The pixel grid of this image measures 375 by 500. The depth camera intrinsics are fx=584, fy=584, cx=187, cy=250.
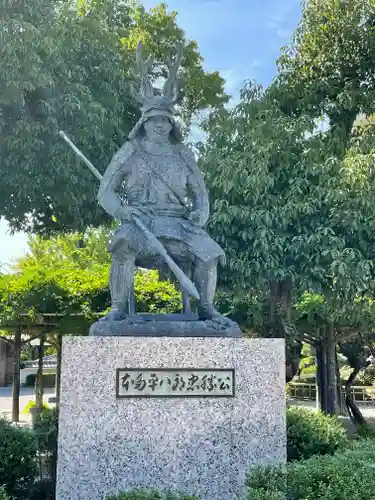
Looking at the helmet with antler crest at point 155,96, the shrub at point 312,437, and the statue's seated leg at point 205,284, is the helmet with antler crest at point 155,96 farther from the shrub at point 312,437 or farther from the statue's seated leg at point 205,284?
the shrub at point 312,437

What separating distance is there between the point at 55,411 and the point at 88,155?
3852 millimetres

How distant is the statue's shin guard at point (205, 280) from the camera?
201 inches

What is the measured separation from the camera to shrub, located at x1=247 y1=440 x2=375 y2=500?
3357 millimetres

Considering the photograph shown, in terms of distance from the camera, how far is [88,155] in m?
9.02

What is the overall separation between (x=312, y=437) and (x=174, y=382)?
2.49 meters

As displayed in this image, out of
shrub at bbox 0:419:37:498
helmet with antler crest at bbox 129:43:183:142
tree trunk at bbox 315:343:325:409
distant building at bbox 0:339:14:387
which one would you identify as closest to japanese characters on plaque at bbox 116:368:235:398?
shrub at bbox 0:419:37:498

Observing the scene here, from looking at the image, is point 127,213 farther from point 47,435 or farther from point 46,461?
point 46,461

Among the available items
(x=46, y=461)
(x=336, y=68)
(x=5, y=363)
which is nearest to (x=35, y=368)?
(x=5, y=363)

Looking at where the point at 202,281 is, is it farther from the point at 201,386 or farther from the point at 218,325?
the point at 201,386

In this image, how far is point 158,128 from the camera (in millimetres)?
5375

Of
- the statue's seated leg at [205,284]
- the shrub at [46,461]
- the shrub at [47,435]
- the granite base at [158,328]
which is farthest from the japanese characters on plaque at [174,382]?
the shrub at [47,435]

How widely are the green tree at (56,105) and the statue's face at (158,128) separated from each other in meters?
2.29

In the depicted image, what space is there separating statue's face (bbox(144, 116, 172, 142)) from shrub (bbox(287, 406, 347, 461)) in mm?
3527

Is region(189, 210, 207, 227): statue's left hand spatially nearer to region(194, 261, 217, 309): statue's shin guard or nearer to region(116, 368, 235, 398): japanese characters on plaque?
region(194, 261, 217, 309): statue's shin guard
